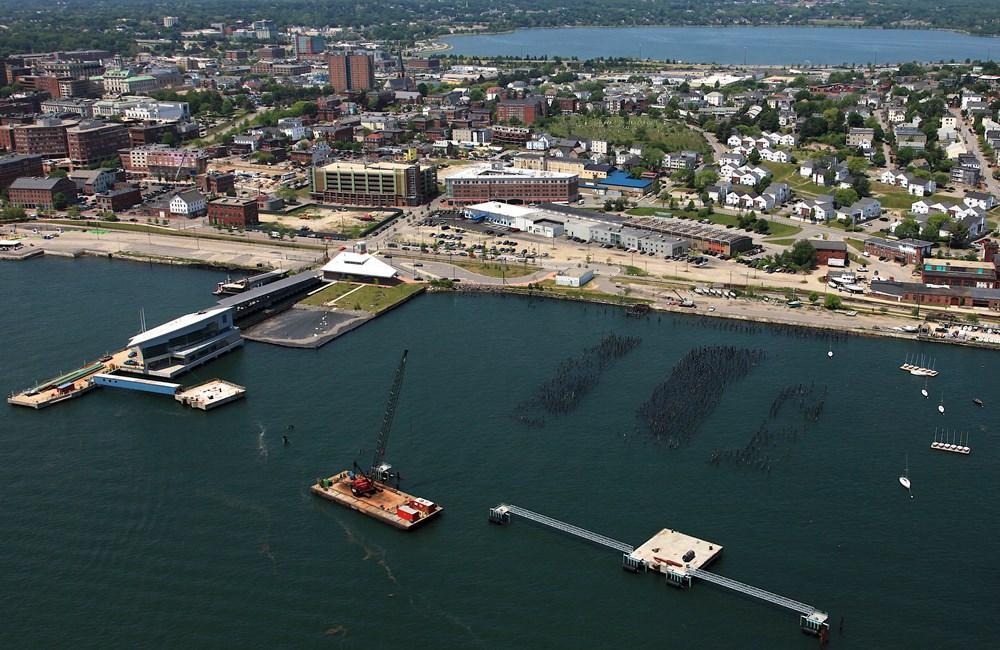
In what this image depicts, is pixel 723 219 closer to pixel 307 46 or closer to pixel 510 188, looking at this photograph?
pixel 510 188

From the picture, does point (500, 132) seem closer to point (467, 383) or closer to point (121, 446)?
point (467, 383)

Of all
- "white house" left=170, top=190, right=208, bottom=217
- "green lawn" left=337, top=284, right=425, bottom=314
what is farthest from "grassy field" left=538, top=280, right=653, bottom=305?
"white house" left=170, top=190, right=208, bottom=217

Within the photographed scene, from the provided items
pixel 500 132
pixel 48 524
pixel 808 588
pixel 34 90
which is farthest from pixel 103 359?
pixel 34 90

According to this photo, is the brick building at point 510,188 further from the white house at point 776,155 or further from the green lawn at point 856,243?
the white house at point 776,155

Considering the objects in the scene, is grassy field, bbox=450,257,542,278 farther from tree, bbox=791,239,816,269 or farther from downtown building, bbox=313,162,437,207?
downtown building, bbox=313,162,437,207

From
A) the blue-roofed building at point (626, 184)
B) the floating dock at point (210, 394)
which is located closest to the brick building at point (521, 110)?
the blue-roofed building at point (626, 184)
